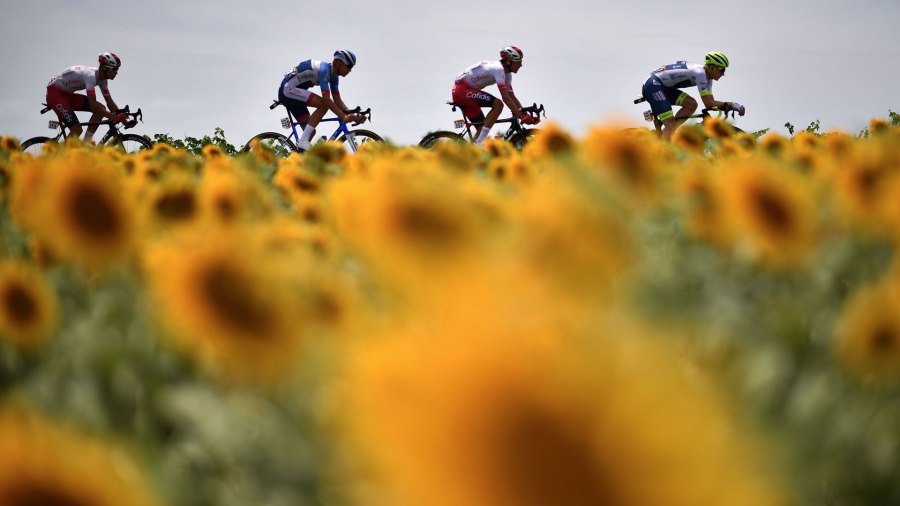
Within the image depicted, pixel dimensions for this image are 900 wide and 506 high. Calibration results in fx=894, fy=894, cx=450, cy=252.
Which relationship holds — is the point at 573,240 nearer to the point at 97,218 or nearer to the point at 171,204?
the point at 97,218

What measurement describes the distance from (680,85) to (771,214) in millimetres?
13026

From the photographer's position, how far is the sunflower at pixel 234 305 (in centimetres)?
128

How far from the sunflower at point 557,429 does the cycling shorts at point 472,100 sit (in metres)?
15.4

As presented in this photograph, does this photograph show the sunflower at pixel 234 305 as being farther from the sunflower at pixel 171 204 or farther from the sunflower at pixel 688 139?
the sunflower at pixel 688 139

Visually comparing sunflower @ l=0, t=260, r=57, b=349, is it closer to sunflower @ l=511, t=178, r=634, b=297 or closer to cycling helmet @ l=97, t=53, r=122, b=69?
sunflower @ l=511, t=178, r=634, b=297

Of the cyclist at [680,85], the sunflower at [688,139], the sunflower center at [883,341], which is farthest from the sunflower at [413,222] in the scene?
the cyclist at [680,85]

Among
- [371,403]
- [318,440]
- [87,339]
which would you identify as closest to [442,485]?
[371,403]

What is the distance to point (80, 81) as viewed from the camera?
1627cm

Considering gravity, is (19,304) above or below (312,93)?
below

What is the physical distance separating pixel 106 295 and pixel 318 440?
1.19 metres

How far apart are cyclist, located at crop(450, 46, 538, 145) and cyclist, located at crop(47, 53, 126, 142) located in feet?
20.3

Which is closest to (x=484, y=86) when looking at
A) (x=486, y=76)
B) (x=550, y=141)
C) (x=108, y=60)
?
(x=486, y=76)

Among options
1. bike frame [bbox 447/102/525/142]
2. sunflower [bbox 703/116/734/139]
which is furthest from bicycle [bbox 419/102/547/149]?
sunflower [bbox 703/116/734/139]

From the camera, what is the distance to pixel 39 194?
2.29m
